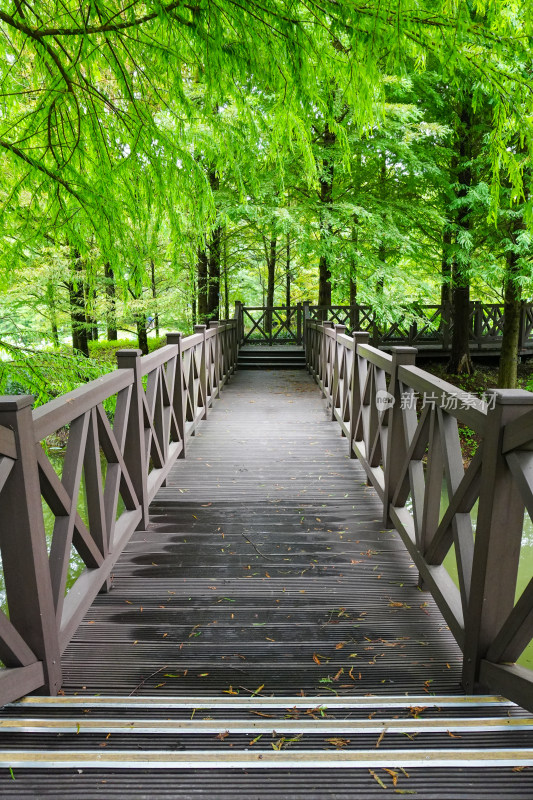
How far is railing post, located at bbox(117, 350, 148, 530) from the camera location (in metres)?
3.39

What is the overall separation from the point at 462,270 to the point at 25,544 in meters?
9.76

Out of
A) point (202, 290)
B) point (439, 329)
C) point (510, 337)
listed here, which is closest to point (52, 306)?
point (202, 290)

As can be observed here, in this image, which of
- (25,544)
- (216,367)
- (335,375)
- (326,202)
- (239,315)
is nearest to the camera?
(25,544)

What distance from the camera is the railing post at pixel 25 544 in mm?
1755

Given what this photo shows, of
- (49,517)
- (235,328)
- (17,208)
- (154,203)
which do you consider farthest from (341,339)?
(235,328)

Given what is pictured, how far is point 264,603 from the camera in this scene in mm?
2809

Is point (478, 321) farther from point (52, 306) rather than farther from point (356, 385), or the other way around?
point (52, 306)

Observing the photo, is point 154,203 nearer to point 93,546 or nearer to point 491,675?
point 93,546

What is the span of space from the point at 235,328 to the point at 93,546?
10.4m

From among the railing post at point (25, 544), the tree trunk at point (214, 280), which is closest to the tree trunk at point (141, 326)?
the tree trunk at point (214, 280)

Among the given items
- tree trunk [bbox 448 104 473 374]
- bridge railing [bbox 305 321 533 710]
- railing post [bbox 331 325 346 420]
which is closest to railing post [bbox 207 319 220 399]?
railing post [bbox 331 325 346 420]

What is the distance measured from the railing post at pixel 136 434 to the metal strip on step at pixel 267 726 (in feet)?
6.35

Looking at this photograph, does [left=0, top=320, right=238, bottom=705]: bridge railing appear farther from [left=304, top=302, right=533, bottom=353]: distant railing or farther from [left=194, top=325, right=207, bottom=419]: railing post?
[left=304, top=302, right=533, bottom=353]: distant railing

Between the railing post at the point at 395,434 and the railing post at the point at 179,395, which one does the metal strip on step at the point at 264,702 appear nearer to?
the railing post at the point at 395,434
